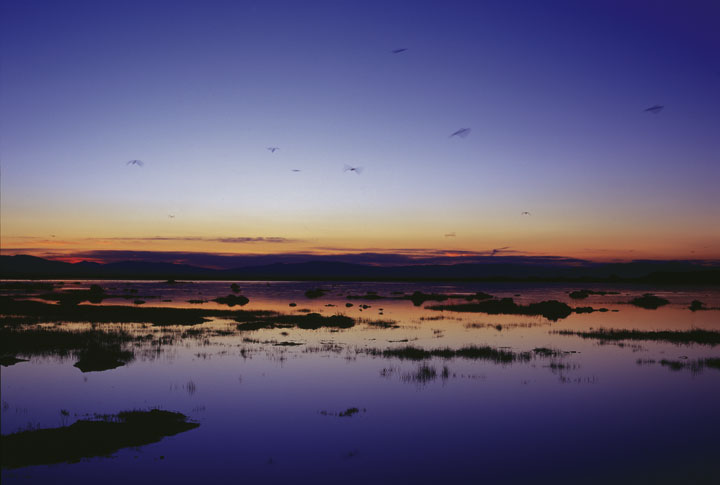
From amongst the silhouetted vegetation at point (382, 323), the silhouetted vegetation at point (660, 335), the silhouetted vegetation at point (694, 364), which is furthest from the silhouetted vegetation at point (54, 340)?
the silhouetted vegetation at point (660, 335)

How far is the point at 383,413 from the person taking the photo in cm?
1905

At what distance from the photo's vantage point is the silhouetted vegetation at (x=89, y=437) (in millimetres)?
13453

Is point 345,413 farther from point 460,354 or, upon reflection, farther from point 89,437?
point 460,354

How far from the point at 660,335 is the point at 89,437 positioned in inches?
1674

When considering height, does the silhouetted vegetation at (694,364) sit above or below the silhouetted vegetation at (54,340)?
above

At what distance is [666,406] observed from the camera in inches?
810

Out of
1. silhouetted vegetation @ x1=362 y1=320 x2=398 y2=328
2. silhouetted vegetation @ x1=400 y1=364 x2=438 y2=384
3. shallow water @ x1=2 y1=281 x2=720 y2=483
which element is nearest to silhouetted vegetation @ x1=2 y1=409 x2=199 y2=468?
shallow water @ x1=2 y1=281 x2=720 y2=483

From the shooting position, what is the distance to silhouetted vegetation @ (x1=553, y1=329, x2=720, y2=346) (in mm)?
39119

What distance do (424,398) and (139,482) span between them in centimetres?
1177

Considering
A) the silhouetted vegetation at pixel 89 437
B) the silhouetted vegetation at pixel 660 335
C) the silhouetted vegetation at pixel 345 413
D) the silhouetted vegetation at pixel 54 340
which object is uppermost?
the silhouetted vegetation at pixel 89 437

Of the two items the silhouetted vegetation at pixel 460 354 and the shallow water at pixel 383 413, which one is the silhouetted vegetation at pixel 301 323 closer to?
the shallow water at pixel 383 413

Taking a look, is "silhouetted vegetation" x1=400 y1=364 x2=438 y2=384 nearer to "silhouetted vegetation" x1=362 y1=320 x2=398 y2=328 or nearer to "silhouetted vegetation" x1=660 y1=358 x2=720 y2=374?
"silhouetted vegetation" x1=660 y1=358 x2=720 y2=374

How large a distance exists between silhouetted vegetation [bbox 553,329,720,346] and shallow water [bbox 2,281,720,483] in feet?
17.2

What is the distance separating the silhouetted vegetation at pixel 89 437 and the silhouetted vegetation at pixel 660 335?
34387mm
